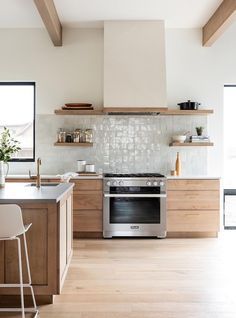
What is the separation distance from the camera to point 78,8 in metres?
4.82

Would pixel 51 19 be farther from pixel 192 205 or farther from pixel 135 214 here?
pixel 192 205

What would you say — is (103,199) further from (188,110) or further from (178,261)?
(188,110)

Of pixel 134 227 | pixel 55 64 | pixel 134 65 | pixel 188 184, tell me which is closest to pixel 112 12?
pixel 134 65

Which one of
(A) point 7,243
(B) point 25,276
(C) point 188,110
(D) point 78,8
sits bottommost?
(B) point 25,276

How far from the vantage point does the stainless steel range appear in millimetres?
4965

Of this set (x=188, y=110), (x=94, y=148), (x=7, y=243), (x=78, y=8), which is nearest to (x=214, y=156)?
(x=188, y=110)

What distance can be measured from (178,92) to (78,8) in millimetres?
1896

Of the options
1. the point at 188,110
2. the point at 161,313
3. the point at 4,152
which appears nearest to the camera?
the point at 161,313

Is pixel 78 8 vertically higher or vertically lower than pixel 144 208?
higher

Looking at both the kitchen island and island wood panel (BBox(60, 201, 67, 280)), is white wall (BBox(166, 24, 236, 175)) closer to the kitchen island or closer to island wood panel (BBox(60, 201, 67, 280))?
island wood panel (BBox(60, 201, 67, 280))

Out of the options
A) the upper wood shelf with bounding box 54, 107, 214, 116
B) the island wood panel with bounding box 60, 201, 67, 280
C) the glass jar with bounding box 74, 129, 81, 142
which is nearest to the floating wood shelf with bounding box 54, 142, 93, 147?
the glass jar with bounding box 74, 129, 81, 142

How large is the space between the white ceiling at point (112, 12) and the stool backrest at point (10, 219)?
125 inches

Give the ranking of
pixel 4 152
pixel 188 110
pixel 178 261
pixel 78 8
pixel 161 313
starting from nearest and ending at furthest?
1. pixel 161 313
2. pixel 4 152
3. pixel 178 261
4. pixel 78 8
5. pixel 188 110

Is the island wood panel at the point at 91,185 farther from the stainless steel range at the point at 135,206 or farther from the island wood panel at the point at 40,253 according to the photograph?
the island wood panel at the point at 40,253
